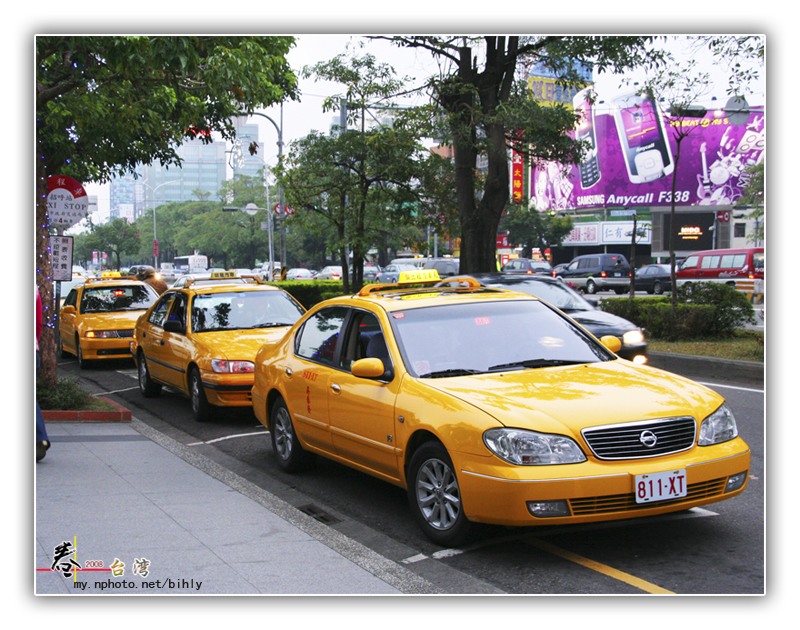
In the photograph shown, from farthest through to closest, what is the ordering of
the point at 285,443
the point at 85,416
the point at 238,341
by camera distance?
the point at 238,341 → the point at 85,416 → the point at 285,443

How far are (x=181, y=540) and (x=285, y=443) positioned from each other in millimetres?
2231

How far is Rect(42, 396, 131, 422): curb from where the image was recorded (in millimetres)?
10336

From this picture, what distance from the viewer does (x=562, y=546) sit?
19.0 ft

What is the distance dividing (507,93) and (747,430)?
37.3 ft

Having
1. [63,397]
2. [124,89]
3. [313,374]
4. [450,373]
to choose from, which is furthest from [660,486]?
[124,89]

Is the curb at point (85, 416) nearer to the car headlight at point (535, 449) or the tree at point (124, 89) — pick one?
the tree at point (124, 89)

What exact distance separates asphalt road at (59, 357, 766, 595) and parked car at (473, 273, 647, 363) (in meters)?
3.69

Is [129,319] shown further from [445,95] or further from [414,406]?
[414,406]

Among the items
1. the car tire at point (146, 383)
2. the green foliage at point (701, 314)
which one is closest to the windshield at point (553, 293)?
the green foliage at point (701, 314)

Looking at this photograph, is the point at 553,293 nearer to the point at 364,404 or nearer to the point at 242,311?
the point at 242,311

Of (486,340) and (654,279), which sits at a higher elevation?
(654,279)

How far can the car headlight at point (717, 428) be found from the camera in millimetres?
5520

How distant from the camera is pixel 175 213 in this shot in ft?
266

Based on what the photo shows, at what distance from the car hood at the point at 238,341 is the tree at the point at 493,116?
26.3 ft
